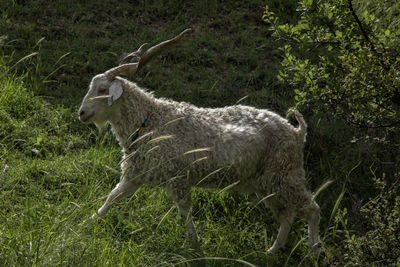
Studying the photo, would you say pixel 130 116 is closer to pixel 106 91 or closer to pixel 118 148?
pixel 106 91

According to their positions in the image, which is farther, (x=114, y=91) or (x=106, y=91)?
(x=106, y=91)

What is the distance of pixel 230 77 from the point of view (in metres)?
7.57

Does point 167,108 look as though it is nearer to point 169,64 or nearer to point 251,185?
point 251,185

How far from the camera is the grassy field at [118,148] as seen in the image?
343 centimetres

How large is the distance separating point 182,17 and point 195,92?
2.22 m

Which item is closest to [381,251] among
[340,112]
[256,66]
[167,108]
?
[340,112]

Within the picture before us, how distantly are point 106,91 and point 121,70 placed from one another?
266mm

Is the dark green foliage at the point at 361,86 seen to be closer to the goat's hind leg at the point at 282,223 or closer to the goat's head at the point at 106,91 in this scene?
the goat's hind leg at the point at 282,223

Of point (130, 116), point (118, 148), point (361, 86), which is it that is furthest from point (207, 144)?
point (361, 86)

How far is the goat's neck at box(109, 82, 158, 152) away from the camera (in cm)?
481

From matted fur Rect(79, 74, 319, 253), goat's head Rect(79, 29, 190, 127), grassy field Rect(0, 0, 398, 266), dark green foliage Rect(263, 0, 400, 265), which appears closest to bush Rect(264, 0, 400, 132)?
dark green foliage Rect(263, 0, 400, 265)

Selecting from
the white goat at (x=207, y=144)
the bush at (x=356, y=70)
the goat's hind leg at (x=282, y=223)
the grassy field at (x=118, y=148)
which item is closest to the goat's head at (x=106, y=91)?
the white goat at (x=207, y=144)

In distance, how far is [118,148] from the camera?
18.2 ft

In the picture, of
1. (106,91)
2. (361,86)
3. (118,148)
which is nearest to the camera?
(361,86)
